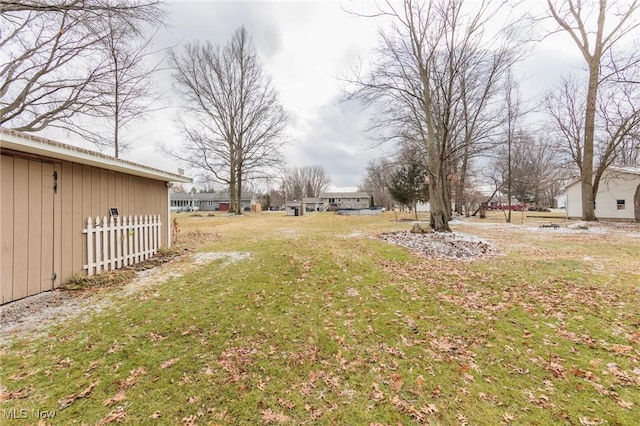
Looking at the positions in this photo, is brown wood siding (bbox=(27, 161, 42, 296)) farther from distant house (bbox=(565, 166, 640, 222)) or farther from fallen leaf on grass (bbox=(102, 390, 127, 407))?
distant house (bbox=(565, 166, 640, 222))

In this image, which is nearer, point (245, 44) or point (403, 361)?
point (403, 361)

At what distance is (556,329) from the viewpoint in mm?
3391

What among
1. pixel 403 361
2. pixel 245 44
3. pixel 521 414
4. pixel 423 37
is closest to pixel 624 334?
pixel 521 414

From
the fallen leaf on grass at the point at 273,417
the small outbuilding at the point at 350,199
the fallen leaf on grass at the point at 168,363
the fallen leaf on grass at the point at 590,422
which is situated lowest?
the fallen leaf on grass at the point at 590,422

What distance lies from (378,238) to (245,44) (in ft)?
83.9

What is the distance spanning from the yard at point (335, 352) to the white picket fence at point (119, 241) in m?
0.86

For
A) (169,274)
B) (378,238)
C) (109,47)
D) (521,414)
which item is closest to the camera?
(521,414)

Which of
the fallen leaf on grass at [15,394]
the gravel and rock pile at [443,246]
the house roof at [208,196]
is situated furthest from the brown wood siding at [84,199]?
the house roof at [208,196]

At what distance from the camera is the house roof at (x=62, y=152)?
3.42 meters

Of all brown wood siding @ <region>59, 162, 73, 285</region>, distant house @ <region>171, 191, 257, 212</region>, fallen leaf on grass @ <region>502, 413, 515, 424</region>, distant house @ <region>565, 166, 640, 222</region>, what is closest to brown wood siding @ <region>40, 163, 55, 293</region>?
brown wood siding @ <region>59, 162, 73, 285</region>

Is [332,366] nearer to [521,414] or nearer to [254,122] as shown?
[521,414]

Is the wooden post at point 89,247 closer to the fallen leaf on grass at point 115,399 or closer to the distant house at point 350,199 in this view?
the fallen leaf on grass at point 115,399

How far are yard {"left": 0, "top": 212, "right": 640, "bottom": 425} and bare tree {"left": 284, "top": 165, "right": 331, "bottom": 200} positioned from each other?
64047 millimetres

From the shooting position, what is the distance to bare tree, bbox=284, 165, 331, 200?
70.1m
